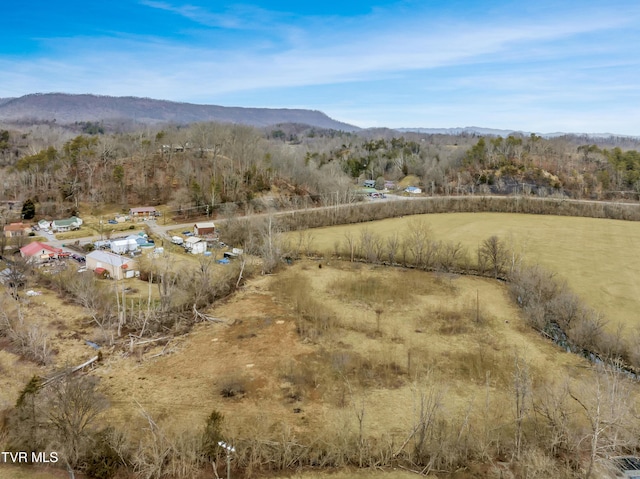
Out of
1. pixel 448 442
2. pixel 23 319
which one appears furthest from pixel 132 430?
pixel 23 319

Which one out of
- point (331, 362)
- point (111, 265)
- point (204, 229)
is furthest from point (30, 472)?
point (204, 229)

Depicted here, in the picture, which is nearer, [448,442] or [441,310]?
[448,442]

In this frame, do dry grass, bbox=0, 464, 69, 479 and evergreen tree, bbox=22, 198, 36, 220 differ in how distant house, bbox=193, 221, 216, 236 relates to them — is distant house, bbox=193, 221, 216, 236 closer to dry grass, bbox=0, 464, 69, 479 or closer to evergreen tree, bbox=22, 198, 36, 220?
evergreen tree, bbox=22, 198, 36, 220

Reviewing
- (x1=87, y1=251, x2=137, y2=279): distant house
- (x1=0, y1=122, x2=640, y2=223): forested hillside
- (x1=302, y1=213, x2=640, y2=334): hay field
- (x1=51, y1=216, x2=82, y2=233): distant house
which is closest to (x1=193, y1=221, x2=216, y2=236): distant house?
(x1=0, y1=122, x2=640, y2=223): forested hillside

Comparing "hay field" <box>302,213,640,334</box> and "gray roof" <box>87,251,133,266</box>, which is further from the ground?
"hay field" <box>302,213,640,334</box>

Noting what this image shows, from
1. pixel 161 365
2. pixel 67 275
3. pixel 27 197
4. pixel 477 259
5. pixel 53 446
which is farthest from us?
pixel 27 197

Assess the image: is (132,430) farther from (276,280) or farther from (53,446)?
(276,280)
